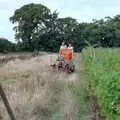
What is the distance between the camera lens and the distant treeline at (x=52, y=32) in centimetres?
7219

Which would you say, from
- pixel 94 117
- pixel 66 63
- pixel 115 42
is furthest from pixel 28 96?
pixel 115 42

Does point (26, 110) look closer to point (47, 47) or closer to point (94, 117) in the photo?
point (94, 117)

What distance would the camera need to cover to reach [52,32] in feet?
242

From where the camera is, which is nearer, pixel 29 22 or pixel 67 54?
pixel 67 54

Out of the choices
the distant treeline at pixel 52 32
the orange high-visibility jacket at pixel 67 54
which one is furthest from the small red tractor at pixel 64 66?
the distant treeline at pixel 52 32

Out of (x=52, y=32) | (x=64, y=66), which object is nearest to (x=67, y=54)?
(x=64, y=66)

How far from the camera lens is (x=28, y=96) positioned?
16.4 metres

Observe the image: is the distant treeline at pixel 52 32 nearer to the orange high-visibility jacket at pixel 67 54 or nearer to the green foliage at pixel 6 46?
the green foliage at pixel 6 46

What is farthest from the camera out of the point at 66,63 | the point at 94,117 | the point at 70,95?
the point at 66,63

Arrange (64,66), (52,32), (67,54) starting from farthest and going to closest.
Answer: (52,32)
(67,54)
(64,66)

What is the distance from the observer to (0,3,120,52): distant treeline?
7219cm

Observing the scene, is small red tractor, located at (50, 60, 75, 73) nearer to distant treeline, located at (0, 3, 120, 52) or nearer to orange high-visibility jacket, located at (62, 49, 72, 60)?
orange high-visibility jacket, located at (62, 49, 72, 60)

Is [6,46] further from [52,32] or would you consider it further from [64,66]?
[64,66]

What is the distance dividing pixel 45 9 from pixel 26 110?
214ft
